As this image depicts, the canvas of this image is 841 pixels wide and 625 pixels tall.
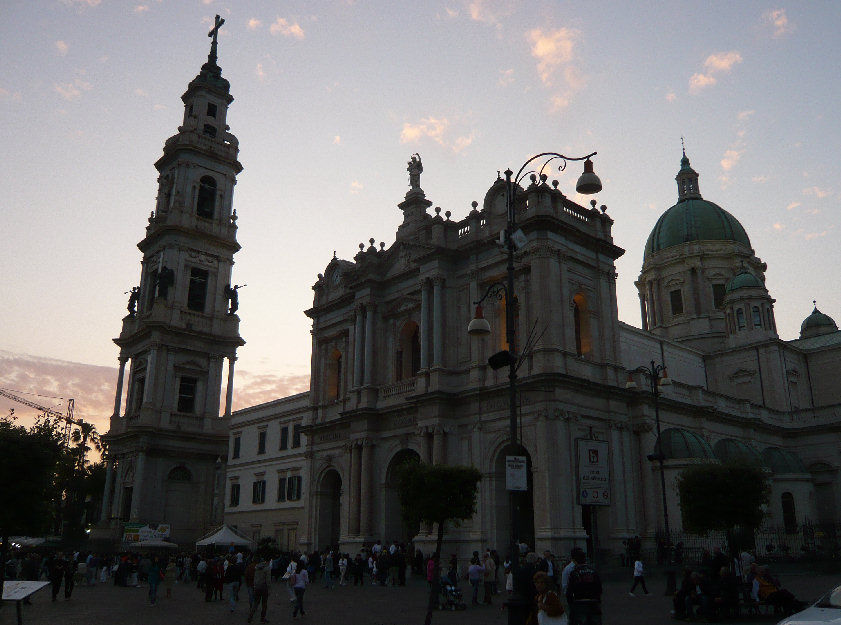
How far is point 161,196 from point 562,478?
137 feet


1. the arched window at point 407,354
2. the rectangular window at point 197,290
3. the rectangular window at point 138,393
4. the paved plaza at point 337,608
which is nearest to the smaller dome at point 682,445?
the paved plaza at point 337,608

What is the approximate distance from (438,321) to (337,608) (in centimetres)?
1774

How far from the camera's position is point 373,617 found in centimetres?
1998

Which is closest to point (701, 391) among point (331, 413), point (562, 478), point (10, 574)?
point (562, 478)

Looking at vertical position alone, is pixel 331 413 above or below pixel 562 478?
above

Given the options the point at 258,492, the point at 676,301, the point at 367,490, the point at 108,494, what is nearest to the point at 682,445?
the point at 367,490

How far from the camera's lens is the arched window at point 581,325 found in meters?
36.5

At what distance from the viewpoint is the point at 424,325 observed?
38344mm

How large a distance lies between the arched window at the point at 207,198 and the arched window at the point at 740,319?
1716 inches

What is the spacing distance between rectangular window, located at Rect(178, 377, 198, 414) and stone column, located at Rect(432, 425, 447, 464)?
83.0ft

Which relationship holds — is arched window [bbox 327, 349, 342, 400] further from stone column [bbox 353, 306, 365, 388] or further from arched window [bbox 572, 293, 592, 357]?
arched window [bbox 572, 293, 592, 357]

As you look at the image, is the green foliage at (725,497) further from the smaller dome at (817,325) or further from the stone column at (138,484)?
the smaller dome at (817,325)

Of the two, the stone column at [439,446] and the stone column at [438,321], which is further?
the stone column at [438,321]

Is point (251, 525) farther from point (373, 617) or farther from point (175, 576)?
point (373, 617)
